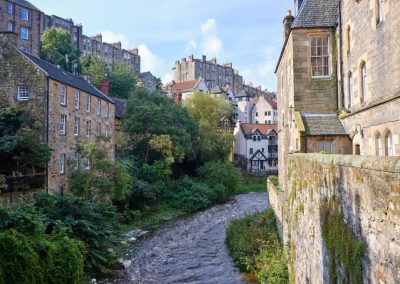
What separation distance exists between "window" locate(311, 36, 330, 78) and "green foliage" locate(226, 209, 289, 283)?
8.11 meters

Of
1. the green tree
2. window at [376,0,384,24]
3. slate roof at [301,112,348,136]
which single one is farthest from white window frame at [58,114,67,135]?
the green tree

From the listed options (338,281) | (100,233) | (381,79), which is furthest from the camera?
(100,233)

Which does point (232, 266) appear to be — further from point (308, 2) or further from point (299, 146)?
point (308, 2)

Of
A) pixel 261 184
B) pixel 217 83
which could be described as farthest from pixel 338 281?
pixel 217 83

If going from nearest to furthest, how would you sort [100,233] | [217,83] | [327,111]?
[327,111] → [100,233] → [217,83]

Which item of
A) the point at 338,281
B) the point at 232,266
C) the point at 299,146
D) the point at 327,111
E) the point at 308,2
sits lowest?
the point at 232,266

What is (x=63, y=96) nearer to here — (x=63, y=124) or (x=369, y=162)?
(x=63, y=124)

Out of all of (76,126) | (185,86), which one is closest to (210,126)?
(76,126)

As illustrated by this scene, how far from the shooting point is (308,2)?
1786cm

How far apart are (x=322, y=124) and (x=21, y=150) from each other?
17118 millimetres

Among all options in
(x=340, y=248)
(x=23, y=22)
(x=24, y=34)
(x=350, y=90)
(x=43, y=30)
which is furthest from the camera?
(x=43, y=30)

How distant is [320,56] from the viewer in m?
17.1

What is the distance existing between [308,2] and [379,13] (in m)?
6.27

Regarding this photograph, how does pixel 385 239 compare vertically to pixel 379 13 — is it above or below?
below
